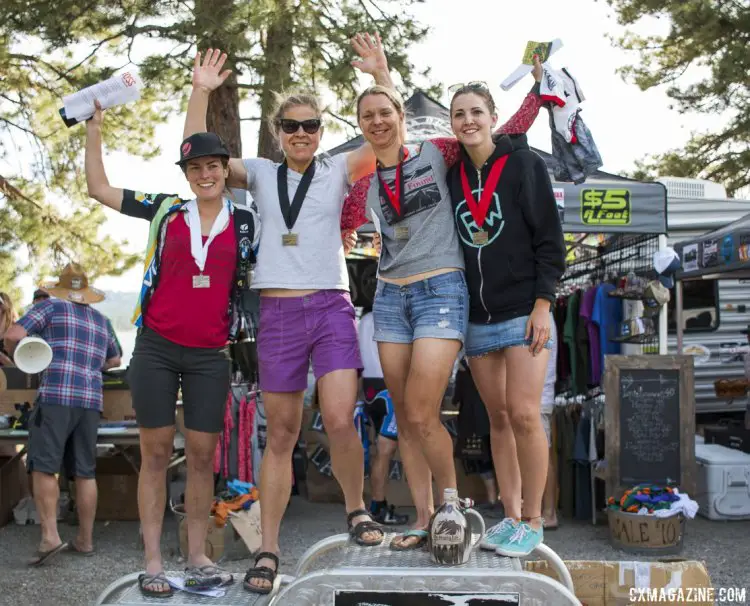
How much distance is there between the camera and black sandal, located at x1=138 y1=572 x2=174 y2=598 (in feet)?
11.5

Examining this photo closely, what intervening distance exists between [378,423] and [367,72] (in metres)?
3.92

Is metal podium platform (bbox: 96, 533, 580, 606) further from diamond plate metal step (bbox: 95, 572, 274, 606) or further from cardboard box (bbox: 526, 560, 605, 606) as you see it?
cardboard box (bbox: 526, 560, 605, 606)

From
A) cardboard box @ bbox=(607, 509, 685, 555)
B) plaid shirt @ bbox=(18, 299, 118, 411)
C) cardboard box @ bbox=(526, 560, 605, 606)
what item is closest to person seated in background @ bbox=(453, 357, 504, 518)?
cardboard box @ bbox=(607, 509, 685, 555)

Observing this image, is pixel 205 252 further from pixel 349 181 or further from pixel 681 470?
pixel 681 470

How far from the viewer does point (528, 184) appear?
11.7ft

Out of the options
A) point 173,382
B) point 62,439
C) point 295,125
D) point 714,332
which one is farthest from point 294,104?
point 714,332

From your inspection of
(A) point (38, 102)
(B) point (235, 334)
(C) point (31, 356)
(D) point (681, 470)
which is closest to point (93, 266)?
(A) point (38, 102)

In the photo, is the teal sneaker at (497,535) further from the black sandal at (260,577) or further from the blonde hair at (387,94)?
the blonde hair at (387,94)

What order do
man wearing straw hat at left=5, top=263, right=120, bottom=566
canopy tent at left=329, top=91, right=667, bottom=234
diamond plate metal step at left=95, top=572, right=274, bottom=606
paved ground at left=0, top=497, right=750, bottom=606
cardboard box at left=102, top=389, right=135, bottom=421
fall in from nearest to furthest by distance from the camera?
diamond plate metal step at left=95, top=572, right=274, bottom=606 → paved ground at left=0, top=497, right=750, bottom=606 → man wearing straw hat at left=5, top=263, right=120, bottom=566 → canopy tent at left=329, top=91, right=667, bottom=234 → cardboard box at left=102, top=389, right=135, bottom=421

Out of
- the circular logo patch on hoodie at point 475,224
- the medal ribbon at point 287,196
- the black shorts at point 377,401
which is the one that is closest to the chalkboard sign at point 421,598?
the circular logo patch on hoodie at point 475,224

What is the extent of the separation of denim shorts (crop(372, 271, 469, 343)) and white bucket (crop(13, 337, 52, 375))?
287cm

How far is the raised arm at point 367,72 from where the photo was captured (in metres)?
3.83

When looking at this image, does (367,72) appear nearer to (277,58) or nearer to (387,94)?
(387,94)

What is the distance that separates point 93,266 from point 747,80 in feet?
38.7
